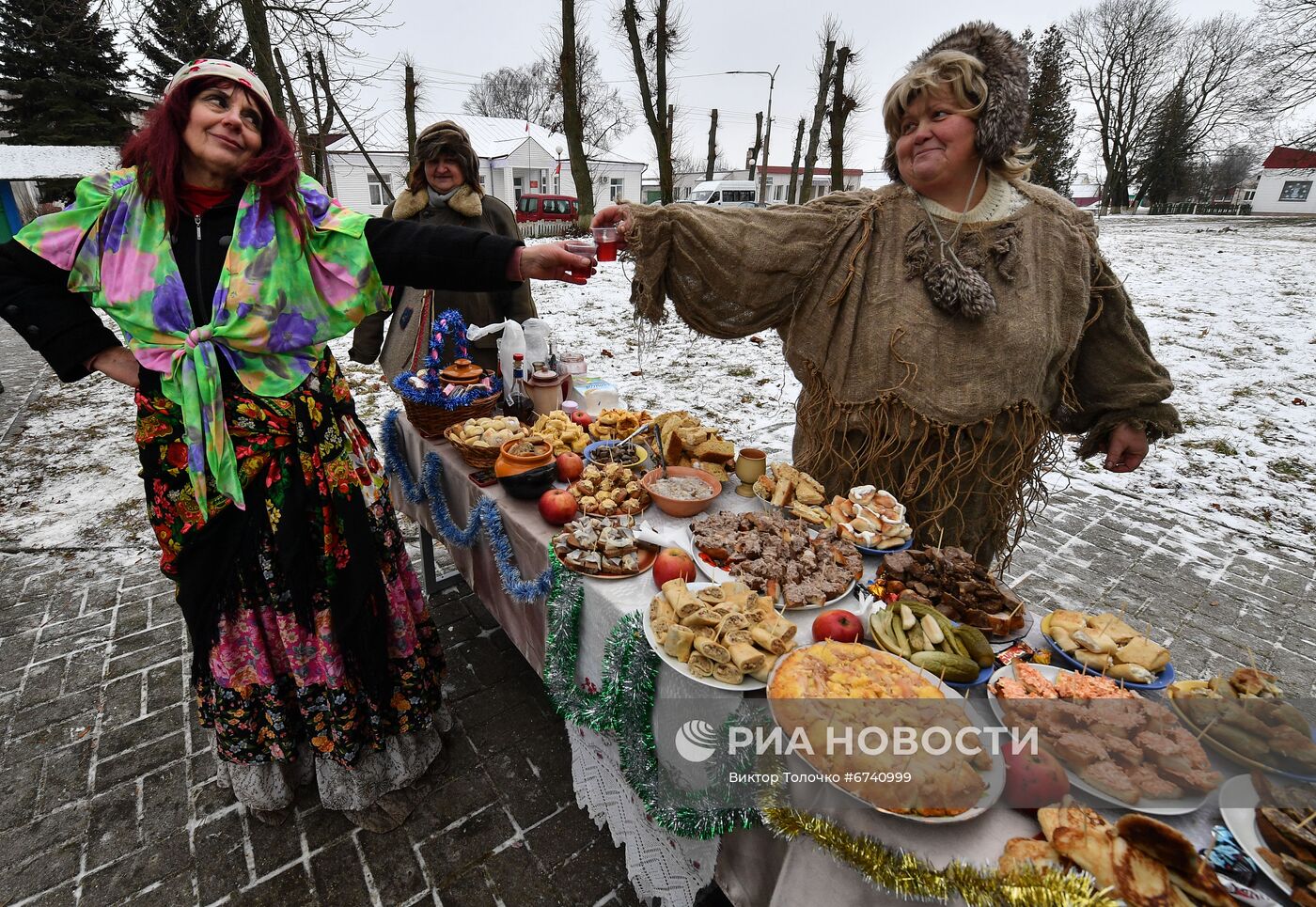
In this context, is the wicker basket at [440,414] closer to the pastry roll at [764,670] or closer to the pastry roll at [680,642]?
the pastry roll at [680,642]

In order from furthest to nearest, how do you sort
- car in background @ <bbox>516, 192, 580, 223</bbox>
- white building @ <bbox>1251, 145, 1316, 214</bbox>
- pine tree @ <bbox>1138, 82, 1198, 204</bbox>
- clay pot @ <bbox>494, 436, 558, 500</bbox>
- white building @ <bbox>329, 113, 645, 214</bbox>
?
white building @ <bbox>1251, 145, 1316, 214</bbox> → pine tree @ <bbox>1138, 82, 1198, 204</bbox> → white building @ <bbox>329, 113, 645, 214</bbox> → car in background @ <bbox>516, 192, 580, 223</bbox> → clay pot @ <bbox>494, 436, 558, 500</bbox>

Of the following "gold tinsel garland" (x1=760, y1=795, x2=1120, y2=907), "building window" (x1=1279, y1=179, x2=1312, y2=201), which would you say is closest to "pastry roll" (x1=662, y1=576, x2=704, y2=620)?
"gold tinsel garland" (x1=760, y1=795, x2=1120, y2=907)

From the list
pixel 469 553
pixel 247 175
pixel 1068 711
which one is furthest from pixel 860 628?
pixel 247 175

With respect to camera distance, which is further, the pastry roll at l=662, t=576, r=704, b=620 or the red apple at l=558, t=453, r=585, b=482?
the red apple at l=558, t=453, r=585, b=482

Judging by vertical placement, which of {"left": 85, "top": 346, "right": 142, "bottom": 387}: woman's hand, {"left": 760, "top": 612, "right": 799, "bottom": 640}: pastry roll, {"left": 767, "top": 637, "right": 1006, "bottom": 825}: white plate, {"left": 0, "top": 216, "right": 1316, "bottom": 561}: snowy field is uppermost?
{"left": 85, "top": 346, "right": 142, "bottom": 387}: woman's hand

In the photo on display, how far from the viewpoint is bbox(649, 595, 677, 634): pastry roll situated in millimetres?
1460

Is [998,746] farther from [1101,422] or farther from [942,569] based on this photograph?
[1101,422]

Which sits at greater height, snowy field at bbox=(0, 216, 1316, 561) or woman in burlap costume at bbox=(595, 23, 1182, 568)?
woman in burlap costume at bbox=(595, 23, 1182, 568)

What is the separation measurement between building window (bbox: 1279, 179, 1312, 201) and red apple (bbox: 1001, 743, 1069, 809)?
49841 millimetres

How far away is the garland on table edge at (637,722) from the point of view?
4.44 feet

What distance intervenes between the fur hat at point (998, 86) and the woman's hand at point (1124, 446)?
1.07m

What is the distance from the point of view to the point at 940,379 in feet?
6.35

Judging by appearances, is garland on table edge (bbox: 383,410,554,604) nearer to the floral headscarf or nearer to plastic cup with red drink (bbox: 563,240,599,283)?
the floral headscarf

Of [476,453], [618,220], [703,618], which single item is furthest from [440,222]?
[703,618]
